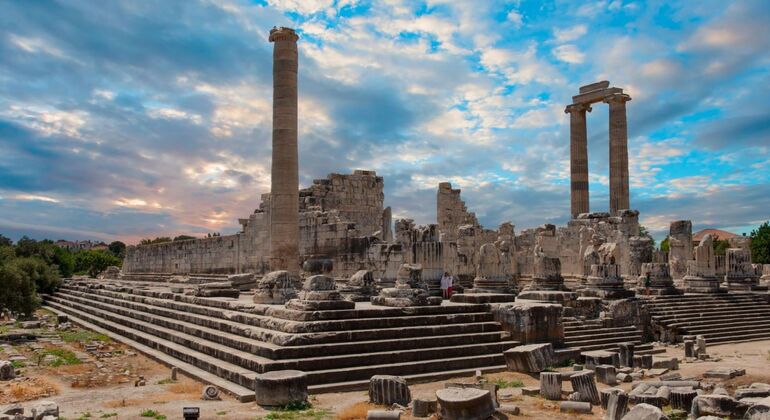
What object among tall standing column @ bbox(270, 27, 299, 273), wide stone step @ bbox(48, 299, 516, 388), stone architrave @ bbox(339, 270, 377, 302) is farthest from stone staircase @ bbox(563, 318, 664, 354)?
tall standing column @ bbox(270, 27, 299, 273)

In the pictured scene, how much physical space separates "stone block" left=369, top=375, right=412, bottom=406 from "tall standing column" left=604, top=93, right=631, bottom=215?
2600cm

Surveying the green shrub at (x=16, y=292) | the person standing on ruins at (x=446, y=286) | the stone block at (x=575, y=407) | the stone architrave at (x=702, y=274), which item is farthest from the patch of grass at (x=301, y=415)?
the stone architrave at (x=702, y=274)

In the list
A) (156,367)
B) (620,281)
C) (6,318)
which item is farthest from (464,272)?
(6,318)

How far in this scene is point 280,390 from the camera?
26.8ft

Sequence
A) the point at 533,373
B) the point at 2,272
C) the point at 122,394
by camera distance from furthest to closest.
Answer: the point at 2,272, the point at 533,373, the point at 122,394

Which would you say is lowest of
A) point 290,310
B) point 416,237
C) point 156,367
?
point 156,367

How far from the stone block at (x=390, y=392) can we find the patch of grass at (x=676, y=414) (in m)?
3.14

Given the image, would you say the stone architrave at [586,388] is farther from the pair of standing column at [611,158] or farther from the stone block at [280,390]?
the pair of standing column at [611,158]

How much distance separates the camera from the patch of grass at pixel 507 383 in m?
9.87

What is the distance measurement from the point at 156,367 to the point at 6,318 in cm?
Answer: 1227

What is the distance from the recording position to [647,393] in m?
8.06

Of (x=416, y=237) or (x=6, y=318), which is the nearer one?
(x=416, y=237)

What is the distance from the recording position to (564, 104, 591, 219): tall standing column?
32.9 meters

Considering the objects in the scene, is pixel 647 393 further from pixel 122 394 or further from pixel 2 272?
pixel 2 272
